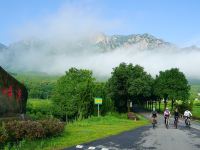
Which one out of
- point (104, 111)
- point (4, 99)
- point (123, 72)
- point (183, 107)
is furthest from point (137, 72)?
point (4, 99)

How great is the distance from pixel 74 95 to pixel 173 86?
109 feet

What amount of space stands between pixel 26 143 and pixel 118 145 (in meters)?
5.04

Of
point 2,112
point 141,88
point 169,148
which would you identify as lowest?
point 169,148

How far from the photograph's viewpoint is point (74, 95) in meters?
83.1

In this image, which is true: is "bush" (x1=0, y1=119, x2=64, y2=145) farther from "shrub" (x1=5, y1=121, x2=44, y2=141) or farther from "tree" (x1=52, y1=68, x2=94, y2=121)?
"tree" (x1=52, y1=68, x2=94, y2=121)

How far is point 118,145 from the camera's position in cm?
2100

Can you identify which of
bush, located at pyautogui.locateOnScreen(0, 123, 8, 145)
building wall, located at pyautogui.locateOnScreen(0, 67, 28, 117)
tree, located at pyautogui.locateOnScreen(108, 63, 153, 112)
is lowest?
bush, located at pyautogui.locateOnScreen(0, 123, 8, 145)

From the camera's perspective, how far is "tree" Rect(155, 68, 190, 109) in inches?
4023

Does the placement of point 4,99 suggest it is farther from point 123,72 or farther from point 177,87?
point 177,87

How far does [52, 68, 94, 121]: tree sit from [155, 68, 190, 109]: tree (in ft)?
86.4

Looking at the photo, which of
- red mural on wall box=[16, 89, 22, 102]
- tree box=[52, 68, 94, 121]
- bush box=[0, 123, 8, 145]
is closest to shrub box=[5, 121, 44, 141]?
bush box=[0, 123, 8, 145]

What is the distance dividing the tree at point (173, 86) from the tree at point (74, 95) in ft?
86.4

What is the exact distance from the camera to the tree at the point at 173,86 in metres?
102

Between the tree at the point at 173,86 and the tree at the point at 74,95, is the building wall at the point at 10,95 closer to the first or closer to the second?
the tree at the point at 74,95
